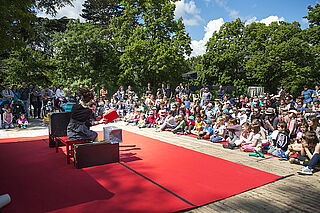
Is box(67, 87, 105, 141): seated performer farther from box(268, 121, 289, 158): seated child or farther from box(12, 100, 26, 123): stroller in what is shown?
box(12, 100, 26, 123): stroller

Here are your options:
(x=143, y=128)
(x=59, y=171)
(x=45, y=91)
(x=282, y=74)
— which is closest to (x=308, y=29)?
(x=282, y=74)

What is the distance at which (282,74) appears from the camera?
28.5 m

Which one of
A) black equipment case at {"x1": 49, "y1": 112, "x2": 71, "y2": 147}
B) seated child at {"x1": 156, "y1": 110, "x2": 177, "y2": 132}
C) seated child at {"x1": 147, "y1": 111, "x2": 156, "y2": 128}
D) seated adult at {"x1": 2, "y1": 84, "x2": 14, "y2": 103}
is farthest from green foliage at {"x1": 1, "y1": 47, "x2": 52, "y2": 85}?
black equipment case at {"x1": 49, "y1": 112, "x2": 71, "y2": 147}

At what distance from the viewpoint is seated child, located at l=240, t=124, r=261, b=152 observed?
21.6ft

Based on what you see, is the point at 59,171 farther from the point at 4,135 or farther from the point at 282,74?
the point at 282,74

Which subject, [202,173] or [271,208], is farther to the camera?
[202,173]

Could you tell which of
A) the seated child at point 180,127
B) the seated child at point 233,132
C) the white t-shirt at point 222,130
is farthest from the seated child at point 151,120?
the seated child at point 233,132

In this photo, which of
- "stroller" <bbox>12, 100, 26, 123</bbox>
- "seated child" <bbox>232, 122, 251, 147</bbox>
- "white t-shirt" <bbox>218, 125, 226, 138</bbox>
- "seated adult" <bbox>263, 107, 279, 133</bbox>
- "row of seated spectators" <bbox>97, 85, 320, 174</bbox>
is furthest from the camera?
"stroller" <bbox>12, 100, 26, 123</bbox>

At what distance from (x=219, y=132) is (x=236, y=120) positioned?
103 centimetres

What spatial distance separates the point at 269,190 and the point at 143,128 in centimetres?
779

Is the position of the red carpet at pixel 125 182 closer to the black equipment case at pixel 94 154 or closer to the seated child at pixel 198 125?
the black equipment case at pixel 94 154

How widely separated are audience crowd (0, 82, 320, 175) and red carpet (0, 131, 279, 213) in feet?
4.66

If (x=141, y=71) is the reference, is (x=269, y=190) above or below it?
below

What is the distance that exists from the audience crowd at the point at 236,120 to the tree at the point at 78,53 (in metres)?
5.73
